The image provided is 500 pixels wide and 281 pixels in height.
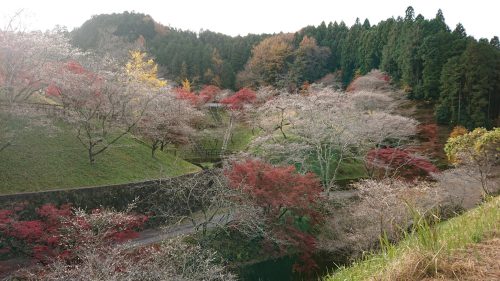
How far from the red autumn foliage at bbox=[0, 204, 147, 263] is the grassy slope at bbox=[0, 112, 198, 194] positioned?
3.16 m

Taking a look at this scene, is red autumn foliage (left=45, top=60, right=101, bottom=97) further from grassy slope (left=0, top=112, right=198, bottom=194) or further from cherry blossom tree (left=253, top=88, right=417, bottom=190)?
cherry blossom tree (left=253, top=88, right=417, bottom=190)

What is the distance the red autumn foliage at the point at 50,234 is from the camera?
12.8 metres

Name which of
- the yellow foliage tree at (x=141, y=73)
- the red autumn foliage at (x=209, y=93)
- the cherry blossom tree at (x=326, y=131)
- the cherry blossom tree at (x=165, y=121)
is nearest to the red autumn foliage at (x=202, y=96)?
the red autumn foliage at (x=209, y=93)

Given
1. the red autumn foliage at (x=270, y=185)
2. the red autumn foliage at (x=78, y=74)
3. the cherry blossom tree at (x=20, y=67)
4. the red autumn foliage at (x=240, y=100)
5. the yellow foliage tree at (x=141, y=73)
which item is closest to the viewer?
the red autumn foliage at (x=270, y=185)

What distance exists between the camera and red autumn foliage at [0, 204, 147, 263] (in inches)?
504

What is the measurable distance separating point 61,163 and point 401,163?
772 inches

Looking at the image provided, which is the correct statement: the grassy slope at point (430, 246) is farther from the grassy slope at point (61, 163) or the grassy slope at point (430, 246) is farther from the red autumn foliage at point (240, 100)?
the red autumn foliage at point (240, 100)

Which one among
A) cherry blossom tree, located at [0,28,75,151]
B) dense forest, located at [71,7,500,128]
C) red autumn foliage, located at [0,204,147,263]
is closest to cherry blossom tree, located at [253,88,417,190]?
dense forest, located at [71,7,500,128]

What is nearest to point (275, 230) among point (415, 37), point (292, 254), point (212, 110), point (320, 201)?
point (292, 254)

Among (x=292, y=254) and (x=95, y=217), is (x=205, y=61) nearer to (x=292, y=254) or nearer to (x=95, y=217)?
(x=292, y=254)

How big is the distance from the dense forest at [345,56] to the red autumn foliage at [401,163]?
13600mm

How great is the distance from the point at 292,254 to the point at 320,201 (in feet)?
10.5

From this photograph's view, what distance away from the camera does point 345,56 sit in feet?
→ 175

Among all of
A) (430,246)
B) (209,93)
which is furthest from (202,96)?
(430,246)
